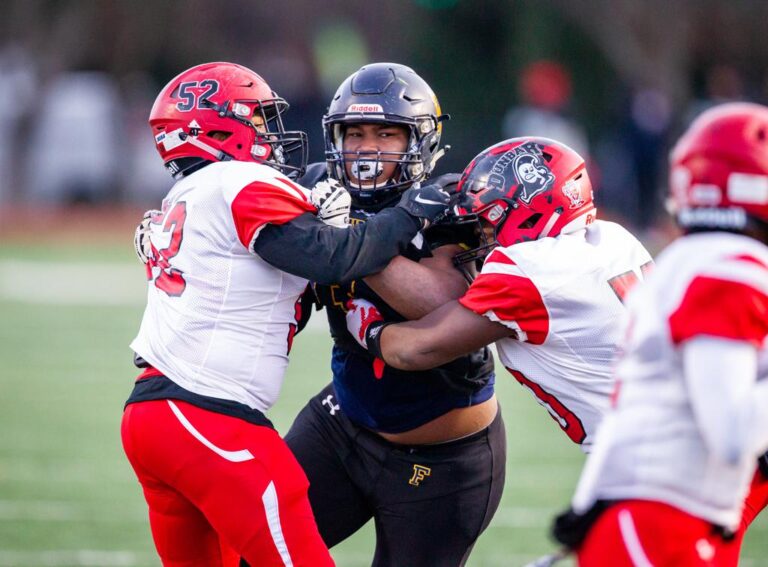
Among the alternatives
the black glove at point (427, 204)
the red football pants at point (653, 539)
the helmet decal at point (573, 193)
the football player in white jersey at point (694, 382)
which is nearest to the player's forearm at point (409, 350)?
the black glove at point (427, 204)

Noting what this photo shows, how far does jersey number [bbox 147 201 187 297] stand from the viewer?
13.0 feet

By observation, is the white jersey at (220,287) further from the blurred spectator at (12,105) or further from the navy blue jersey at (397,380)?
the blurred spectator at (12,105)

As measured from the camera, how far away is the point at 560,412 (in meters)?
3.98

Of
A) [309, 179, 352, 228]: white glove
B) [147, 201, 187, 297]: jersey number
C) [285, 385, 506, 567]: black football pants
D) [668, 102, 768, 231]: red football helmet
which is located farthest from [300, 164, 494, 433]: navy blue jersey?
[668, 102, 768, 231]: red football helmet

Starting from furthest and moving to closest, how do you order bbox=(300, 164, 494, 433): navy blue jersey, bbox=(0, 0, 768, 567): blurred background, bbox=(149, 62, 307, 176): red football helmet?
bbox=(0, 0, 768, 567): blurred background, bbox=(300, 164, 494, 433): navy blue jersey, bbox=(149, 62, 307, 176): red football helmet

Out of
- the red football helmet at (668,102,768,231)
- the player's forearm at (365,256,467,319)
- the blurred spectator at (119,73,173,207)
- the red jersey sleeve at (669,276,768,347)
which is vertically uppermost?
the red football helmet at (668,102,768,231)

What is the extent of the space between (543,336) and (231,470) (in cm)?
105

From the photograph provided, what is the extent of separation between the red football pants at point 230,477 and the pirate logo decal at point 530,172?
116 centimetres

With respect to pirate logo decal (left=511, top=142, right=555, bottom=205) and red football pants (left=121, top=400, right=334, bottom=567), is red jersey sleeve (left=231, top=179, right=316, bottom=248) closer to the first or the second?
red football pants (left=121, top=400, right=334, bottom=567)

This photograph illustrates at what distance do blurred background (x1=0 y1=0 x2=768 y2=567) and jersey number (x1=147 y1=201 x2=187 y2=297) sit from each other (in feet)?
17.3

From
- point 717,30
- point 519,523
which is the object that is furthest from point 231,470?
point 717,30

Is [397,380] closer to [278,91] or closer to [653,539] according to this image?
[653,539]

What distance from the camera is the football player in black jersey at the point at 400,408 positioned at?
438cm

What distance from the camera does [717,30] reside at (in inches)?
969
